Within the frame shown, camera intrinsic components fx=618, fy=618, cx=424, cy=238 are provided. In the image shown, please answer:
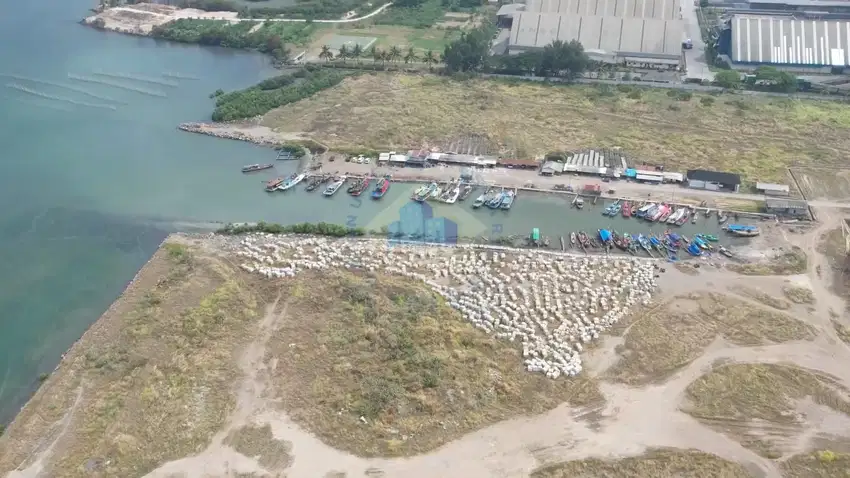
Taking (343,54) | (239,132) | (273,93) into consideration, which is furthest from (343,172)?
(343,54)

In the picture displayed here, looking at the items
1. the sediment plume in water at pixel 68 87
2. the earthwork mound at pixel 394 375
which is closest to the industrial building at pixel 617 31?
the sediment plume in water at pixel 68 87

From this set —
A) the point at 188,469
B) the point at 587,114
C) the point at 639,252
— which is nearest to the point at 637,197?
the point at 639,252

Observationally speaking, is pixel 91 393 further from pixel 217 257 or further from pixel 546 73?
pixel 546 73

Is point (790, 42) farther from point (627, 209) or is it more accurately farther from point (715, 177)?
point (627, 209)

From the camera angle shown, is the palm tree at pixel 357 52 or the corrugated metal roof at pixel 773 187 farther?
the palm tree at pixel 357 52

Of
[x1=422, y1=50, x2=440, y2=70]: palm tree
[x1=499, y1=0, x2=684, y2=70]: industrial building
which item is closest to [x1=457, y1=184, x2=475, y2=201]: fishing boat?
[x1=422, y1=50, x2=440, y2=70]: palm tree

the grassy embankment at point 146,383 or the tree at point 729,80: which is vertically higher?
the tree at point 729,80

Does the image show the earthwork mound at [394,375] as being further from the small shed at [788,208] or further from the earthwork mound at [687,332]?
the small shed at [788,208]
